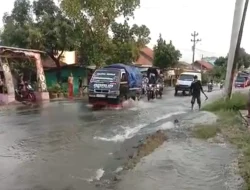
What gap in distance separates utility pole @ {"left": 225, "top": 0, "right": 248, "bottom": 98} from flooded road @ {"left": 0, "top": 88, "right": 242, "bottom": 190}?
405 cm

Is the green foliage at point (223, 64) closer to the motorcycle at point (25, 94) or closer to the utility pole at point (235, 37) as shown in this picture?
the motorcycle at point (25, 94)

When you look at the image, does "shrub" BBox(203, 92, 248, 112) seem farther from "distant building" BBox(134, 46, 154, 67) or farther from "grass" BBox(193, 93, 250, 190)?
"distant building" BBox(134, 46, 154, 67)

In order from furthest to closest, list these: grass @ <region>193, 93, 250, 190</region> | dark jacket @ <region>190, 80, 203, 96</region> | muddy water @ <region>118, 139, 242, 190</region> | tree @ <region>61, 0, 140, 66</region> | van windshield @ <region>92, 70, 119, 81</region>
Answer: tree @ <region>61, 0, 140, 66</region>, van windshield @ <region>92, 70, 119, 81</region>, dark jacket @ <region>190, 80, 203, 96</region>, grass @ <region>193, 93, 250, 190</region>, muddy water @ <region>118, 139, 242, 190</region>

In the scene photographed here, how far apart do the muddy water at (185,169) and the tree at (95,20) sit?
79.8ft

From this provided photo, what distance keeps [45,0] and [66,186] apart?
29.7 m

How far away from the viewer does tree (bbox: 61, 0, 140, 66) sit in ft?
108

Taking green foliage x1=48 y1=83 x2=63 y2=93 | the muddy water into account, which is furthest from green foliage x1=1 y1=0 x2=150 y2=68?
the muddy water

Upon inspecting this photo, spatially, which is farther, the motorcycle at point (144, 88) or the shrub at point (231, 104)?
the motorcycle at point (144, 88)

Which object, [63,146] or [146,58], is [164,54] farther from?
[63,146]

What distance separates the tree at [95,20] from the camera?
32938mm

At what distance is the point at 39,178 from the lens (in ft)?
25.0

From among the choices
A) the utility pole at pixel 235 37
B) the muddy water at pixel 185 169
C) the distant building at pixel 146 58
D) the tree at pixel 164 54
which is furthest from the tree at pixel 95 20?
the distant building at pixel 146 58

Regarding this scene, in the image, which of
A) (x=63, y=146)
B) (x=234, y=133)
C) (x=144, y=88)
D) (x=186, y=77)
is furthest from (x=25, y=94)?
(x=186, y=77)

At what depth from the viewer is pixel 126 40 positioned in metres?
38.7
